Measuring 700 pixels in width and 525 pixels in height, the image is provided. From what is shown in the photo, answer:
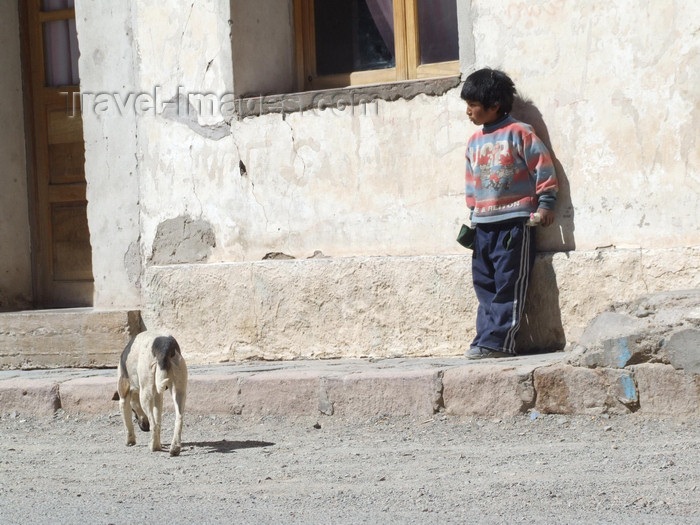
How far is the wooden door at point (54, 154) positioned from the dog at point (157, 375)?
3.39m

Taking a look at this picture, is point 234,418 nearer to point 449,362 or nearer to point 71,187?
point 449,362

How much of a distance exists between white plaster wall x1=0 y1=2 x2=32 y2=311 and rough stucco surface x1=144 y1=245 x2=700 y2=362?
65.0 inches

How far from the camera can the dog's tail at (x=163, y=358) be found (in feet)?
15.4

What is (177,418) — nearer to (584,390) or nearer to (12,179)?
(584,390)

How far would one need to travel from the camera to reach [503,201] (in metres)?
5.81

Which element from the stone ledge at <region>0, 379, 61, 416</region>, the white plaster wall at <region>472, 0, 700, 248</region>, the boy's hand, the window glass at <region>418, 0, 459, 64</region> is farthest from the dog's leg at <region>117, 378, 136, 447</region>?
the window glass at <region>418, 0, 459, 64</region>

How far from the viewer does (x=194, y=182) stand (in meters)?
7.02

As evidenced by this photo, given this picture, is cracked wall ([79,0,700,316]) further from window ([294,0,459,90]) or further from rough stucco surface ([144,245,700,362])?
window ([294,0,459,90])

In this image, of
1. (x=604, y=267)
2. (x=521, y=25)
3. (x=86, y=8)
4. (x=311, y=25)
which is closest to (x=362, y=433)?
(x=604, y=267)

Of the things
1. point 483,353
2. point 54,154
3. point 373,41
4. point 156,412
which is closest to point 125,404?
point 156,412

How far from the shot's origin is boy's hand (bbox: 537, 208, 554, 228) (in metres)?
5.71

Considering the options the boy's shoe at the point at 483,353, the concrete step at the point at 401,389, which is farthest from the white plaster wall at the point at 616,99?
the concrete step at the point at 401,389

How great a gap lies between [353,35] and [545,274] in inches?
87.8

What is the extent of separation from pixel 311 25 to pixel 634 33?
7.95ft
